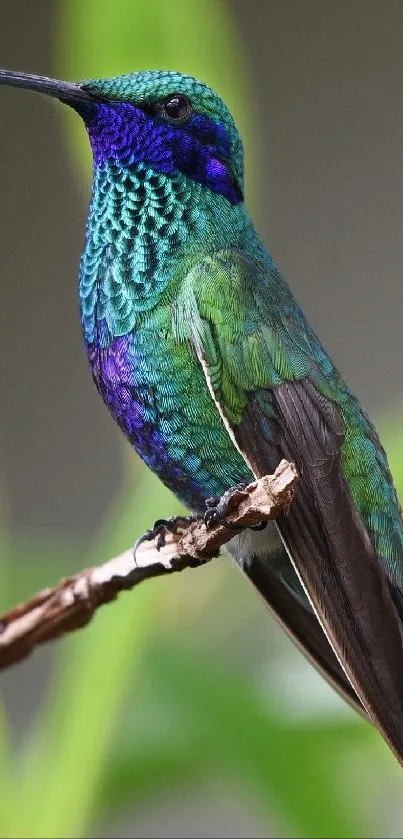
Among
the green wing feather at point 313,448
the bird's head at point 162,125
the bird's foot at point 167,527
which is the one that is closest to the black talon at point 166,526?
the bird's foot at point 167,527

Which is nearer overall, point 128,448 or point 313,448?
point 313,448

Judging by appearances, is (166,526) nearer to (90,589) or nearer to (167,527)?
(167,527)

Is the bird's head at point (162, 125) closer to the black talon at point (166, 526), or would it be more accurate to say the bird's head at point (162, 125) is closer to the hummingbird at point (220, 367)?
the hummingbird at point (220, 367)

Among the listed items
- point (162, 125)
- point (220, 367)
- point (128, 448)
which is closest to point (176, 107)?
point (162, 125)

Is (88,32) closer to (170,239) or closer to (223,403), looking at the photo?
(170,239)

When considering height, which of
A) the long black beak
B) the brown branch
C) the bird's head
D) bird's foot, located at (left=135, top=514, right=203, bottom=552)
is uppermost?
the long black beak

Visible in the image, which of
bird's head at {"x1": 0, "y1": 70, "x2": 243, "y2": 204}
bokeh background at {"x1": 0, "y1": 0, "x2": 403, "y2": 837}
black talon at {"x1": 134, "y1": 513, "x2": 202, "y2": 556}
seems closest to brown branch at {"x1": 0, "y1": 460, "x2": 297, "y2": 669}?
black talon at {"x1": 134, "y1": 513, "x2": 202, "y2": 556}

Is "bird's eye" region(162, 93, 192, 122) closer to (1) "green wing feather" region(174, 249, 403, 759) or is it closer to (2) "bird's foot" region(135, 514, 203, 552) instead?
(1) "green wing feather" region(174, 249, 403, 759)
